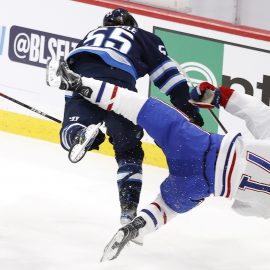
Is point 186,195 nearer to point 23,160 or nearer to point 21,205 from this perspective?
point 21,205

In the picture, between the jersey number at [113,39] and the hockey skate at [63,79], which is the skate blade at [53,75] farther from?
the jersey number at [113,39]

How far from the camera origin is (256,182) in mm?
4230

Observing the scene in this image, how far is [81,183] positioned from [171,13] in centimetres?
117

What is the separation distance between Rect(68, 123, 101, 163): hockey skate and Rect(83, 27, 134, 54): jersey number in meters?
0.56

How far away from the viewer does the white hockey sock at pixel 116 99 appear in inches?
166

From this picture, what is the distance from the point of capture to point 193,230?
5133mm

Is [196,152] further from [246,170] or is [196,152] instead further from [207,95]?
[207,95]

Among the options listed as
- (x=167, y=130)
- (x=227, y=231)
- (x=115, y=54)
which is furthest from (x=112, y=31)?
(x=227, y=231)

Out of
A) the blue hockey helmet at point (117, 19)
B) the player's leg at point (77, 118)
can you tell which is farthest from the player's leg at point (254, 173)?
the blue hockey helmet at point (117, 19)

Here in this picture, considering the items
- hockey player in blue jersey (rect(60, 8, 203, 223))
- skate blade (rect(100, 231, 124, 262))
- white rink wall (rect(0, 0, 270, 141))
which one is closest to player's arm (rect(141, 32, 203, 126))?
hockey player in blue jersey (rect(60, 8, 203, 223))

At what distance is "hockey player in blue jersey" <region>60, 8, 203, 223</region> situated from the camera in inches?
185

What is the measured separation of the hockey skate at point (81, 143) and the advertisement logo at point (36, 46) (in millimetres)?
2049

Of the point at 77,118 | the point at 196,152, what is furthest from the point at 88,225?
the point at 196,152

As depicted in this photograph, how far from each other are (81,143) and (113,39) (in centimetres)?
69
